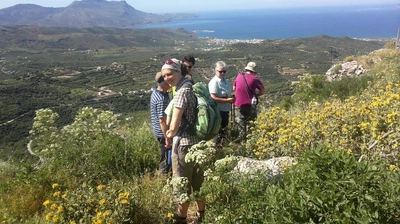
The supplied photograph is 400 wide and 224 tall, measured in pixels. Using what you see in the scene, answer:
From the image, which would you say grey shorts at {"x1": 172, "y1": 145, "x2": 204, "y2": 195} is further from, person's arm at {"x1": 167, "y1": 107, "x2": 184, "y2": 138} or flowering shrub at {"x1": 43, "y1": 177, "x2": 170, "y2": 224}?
flowering shrub at {"x1": 43, "y1": 177, "x2": 170, "y2": 224}

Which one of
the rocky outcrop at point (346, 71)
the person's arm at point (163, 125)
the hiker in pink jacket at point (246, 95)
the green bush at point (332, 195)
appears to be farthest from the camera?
the rocky outcrop at point (346, 71)

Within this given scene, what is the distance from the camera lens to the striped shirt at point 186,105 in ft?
7.72

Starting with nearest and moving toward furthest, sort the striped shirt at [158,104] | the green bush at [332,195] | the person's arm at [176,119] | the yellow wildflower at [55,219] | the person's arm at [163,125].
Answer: the green bush at [332,195] → the yellow wildflower at [55,219] → the person's arm at [176,119] → the person's arm at [163,125] → the striped shirt at [158,104]

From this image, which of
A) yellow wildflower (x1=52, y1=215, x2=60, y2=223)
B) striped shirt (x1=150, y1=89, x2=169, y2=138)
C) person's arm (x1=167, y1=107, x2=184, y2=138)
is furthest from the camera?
striped shirt (x1=150, y1=89, x2=169, y2=138)

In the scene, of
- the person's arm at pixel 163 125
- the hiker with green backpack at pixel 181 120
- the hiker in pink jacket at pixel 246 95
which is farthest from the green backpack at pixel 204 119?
the hiker in pink jacket at pixel 246 95

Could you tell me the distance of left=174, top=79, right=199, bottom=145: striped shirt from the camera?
A: 2.35 meters

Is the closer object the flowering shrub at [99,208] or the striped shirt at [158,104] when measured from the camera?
the flowering shrub at [99,208]

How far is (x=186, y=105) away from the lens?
2371 mm

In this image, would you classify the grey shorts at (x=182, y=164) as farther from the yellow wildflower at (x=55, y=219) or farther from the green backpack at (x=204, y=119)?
the yellow wildflower at (x=55, y=219)

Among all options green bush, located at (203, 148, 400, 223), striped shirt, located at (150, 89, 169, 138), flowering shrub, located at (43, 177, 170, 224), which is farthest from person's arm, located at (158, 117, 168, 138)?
green bush, located at (203, 148, 400, 223)

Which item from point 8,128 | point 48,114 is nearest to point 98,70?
point 8,128

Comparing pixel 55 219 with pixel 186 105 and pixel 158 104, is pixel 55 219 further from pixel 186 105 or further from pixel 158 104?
pixel 158 104

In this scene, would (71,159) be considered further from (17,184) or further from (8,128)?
(8,128)

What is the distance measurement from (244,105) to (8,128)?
5001 centimetres
